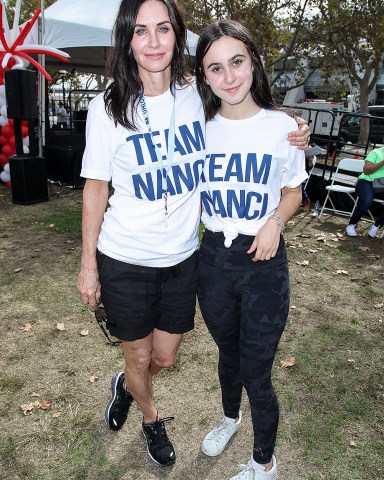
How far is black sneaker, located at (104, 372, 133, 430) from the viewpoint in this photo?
Answer: 2758 millimetres

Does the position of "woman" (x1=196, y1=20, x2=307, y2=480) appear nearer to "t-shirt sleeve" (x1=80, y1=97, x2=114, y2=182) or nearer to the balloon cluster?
"t-shirt sleeve" (x1=80, y1=97, x2=114, y2=182)

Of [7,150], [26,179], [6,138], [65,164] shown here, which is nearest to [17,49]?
[6,138]

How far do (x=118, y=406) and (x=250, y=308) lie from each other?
1338 mm

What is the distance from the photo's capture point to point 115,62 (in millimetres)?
1945

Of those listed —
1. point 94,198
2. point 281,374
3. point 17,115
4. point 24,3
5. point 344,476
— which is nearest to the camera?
point 94,198

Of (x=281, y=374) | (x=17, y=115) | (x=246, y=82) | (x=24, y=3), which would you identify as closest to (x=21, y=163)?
(x=17, y=115)

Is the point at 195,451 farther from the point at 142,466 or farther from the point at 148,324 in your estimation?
the point at 148,324

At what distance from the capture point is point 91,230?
2.08 m

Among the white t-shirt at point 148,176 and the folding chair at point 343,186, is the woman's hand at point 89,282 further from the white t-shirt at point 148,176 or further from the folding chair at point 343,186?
the folding chair at point 343,186

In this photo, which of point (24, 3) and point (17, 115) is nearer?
point (17, 115)

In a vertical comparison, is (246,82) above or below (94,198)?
above

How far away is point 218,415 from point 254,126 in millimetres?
1958

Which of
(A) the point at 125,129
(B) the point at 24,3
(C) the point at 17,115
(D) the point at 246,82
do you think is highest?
(B) the point at 24,3

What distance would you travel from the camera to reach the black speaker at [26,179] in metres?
8.13
